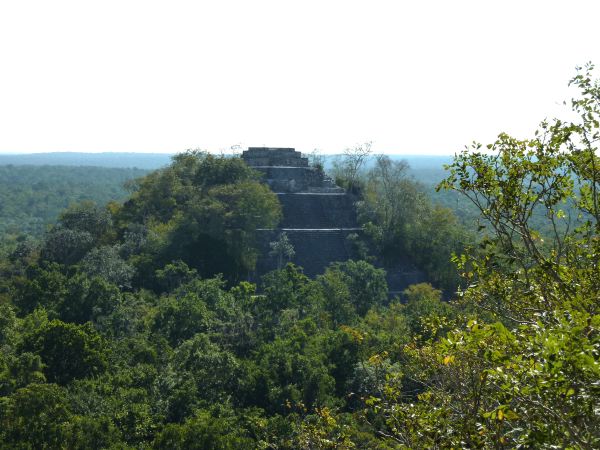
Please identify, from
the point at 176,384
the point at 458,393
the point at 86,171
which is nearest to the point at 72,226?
the point at 176,384

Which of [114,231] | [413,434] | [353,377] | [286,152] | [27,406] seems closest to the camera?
[413,434]

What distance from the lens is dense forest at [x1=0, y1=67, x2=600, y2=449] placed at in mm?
→ 5258

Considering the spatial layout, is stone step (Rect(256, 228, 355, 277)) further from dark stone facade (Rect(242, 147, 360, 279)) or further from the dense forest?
the dense forest

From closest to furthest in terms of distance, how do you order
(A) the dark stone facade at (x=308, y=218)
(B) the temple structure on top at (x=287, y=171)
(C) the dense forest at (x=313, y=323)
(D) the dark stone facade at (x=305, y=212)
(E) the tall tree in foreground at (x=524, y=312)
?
(E) the tall tree in foreground at (x=524, y=312) → (C) the dense forest at (x=313, y=323) → (A) the dark stone facade at (x=308, y=218) → (D) the dark stone facade at (x=305, y=212) → (B) the temple structure on top at (x=287, y=171)

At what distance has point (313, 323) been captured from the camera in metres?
18.1

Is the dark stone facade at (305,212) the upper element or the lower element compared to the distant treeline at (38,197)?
upper

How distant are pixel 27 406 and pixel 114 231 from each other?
1578 centimetres

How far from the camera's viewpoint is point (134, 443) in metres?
12.6

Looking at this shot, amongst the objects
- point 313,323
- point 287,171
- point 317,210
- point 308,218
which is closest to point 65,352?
point 313,323

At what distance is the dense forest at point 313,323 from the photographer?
526cm

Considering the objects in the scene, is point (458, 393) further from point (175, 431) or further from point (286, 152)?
point (286, 152)

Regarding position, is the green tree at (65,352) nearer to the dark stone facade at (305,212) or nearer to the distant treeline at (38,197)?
the dark stone facade at (305,212)

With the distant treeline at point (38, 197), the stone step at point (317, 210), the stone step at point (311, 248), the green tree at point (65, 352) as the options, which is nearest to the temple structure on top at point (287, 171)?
the stone step at point (317, 210)

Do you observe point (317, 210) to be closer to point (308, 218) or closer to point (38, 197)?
point (308, 218)
